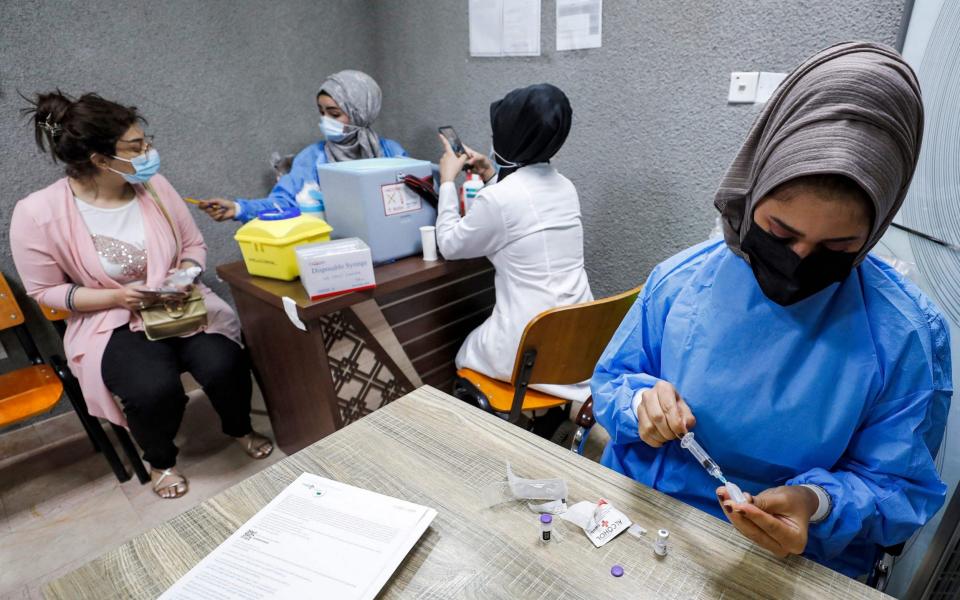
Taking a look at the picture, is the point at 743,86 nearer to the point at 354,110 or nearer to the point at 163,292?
the point at 354,110

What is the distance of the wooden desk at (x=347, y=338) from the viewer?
59.6 inches

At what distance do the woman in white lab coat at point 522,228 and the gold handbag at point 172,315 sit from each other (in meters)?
0.97

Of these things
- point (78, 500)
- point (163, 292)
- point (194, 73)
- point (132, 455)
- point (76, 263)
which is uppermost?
point (194, 73)

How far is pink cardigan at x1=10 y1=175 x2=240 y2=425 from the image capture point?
64.1 inches

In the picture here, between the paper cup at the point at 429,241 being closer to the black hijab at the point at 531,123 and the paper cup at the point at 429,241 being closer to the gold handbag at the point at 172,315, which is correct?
the black hijab at the point at 531,123

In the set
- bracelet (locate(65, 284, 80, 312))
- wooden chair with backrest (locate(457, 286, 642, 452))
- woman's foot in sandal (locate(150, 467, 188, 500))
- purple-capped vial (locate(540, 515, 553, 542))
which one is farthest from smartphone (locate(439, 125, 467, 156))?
→ woman's foot in sandal (locate(150, 467, 188, 500))

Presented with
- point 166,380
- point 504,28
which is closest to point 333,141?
point 504,28

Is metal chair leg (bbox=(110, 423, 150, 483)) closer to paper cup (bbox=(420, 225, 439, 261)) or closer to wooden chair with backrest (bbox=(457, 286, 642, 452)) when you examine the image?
paper cup (bbox=(420, 225, 439, 261))

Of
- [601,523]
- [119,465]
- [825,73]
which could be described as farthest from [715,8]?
[119,465]

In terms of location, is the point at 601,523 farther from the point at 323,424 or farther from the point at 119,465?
the point at 119,465

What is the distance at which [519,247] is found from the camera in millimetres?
1606

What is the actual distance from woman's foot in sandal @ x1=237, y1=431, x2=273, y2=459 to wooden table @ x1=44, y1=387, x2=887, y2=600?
1.37 m

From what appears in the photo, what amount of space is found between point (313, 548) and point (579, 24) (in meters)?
2.01

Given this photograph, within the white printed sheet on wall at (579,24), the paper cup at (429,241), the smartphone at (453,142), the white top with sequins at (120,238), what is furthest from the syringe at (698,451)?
the white top with sequins at (120,238)
